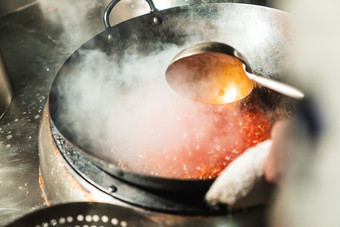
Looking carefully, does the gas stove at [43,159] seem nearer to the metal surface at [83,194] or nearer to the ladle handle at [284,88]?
the metal surface at [83,194]

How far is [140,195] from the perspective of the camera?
1.36 metres

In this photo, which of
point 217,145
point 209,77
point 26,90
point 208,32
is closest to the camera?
point 217,145

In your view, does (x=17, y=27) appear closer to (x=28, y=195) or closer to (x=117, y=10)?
(x=117, y=10)

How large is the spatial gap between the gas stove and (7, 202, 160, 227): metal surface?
0.19ft

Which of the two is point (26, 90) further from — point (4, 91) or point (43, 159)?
point (43, 159)

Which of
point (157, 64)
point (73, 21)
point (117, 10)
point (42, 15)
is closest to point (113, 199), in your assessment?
point (157, 64)

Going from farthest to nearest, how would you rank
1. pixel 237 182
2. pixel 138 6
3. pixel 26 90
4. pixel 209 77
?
pixel 138 6
pixel 26 90
pixel 209 77
pixel 237 182

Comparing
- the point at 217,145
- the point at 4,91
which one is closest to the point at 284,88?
the point at 217,145

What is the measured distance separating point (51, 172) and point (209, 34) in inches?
58.4

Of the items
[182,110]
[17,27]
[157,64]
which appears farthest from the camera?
[17,27]

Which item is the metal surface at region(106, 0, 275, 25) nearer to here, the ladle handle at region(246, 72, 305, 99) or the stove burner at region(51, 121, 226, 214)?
the ladle handle at region(246, 72, 305, 99)

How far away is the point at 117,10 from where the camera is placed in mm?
3045

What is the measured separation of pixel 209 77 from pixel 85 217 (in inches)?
41.6

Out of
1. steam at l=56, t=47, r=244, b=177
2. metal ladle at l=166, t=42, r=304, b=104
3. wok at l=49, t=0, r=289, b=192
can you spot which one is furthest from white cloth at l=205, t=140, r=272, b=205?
wok at l=49, t=0, r=289, b=192
